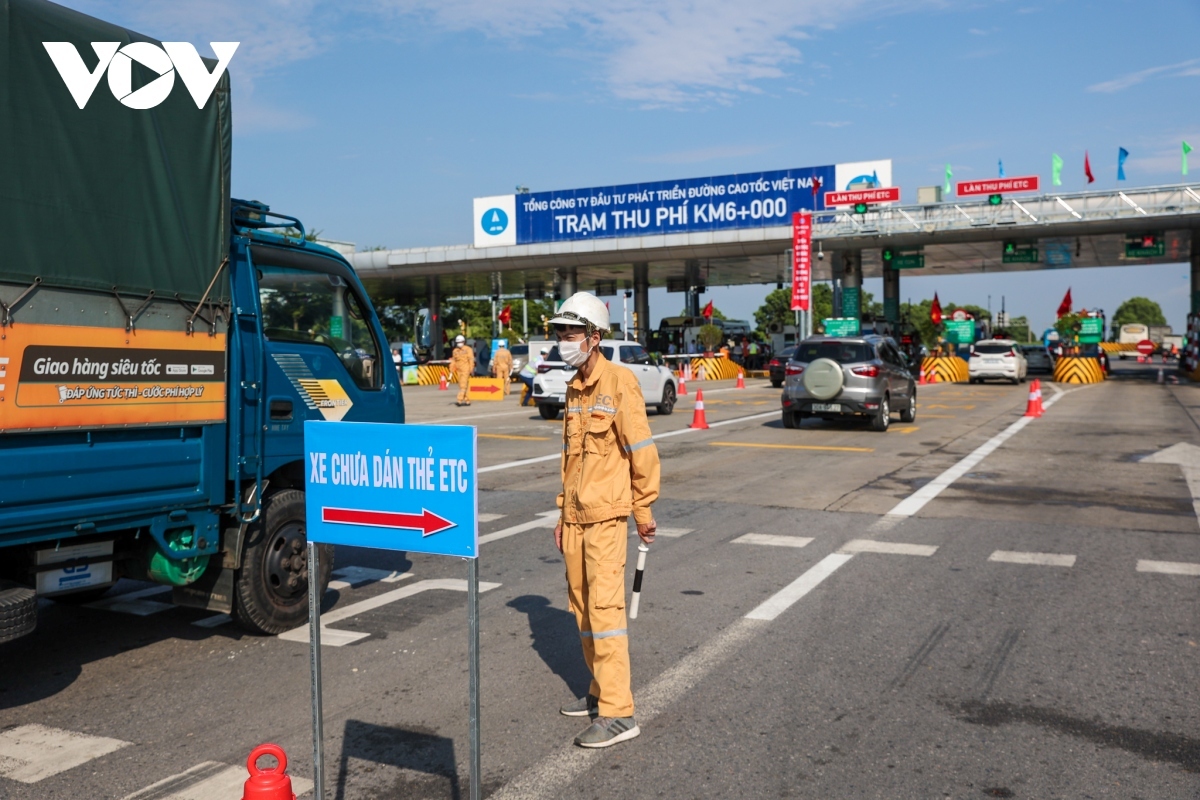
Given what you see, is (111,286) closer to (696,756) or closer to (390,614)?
(390,614)

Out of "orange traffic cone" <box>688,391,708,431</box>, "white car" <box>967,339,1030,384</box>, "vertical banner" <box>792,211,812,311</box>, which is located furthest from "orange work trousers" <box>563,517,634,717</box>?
"white car" <box>967,339,1030,384</box>

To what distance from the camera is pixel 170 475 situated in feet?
16.9

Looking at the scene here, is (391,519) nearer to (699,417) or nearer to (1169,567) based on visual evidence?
(1169,567)

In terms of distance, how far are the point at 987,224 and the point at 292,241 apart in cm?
3547

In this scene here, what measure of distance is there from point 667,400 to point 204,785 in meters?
19.5

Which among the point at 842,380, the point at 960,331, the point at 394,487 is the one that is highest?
the point at 960,331

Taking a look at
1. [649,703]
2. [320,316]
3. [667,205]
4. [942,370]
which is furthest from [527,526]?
[942,370]

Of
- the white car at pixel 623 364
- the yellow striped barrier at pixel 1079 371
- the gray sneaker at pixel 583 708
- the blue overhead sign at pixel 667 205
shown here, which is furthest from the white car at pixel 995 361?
the gray sneaker at pixel 583 708

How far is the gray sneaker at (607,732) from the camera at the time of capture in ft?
14.2

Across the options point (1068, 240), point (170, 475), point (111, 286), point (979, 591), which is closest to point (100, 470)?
point (170, 475)

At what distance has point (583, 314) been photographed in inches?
177

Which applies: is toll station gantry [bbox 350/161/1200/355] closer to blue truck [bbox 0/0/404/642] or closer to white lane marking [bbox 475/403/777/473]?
white lane marking [bbox 475/403/777/473]

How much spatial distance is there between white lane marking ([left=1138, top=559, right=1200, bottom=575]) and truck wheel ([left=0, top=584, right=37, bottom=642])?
23.4 feet

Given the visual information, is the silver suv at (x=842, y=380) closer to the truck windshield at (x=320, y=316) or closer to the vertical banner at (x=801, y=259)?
the truck windshield at (x=320, y=316)
